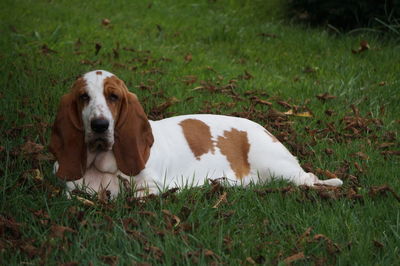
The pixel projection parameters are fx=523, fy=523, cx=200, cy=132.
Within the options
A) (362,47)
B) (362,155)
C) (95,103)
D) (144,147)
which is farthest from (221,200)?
(362,47)

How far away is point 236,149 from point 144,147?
92cm

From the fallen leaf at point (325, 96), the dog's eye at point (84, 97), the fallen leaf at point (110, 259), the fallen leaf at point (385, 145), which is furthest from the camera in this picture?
the fallen leaf at point (325, 96)

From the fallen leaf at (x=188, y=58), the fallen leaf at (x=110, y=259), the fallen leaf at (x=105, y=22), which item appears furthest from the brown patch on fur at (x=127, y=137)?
the fallen leaf at (x=105, y=22)

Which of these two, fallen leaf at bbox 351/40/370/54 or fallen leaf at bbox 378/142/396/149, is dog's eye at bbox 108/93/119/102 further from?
fallen leaf at bbox 351/40/370/54

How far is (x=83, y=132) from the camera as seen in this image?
3.57 metres

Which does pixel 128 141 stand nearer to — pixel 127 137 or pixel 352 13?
pixel 127 137

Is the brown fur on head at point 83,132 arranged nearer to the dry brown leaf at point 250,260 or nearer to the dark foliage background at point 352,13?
the dry brown leaf at point 250,260

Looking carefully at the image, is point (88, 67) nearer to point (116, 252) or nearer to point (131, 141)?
point (131, 141)

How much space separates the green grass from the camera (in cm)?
297

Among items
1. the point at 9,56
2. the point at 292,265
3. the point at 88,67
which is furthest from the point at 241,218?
the point at 9,56

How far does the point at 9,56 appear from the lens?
6.58 meters

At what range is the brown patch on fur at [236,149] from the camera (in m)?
4.28

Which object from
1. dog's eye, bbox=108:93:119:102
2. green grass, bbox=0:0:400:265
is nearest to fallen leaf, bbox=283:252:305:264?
green grass, bbox=0:0:400:265

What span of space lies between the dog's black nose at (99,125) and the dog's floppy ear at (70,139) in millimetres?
207
